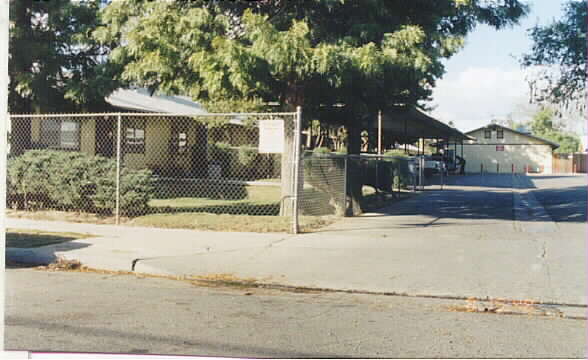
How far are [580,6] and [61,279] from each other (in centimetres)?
1263

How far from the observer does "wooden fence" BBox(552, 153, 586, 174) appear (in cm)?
5759

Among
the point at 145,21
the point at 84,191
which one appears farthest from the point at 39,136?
the point at 145,21

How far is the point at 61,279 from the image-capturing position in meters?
7.16

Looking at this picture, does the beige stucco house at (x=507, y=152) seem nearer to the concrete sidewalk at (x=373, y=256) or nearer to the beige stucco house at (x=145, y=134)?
the beige stucco house at (x=145, y=134)

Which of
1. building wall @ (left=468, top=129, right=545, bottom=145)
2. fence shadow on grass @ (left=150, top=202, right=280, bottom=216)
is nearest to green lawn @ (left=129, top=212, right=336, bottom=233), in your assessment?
fence shadow on grass @ (left=150, top=202, right=280, bottom=216)

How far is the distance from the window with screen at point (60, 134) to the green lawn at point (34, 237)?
9.42m

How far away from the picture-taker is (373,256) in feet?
28.0

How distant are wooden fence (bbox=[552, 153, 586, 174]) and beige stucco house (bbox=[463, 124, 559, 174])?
73 cm

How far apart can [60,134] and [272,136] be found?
11980mm

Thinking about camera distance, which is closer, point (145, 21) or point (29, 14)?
point (145, 21)

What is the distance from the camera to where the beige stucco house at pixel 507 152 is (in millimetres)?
57844

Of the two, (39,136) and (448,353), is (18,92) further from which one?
(448,353)

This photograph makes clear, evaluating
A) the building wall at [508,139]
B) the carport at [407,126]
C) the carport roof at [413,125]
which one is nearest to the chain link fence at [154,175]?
the carport at [407,126]

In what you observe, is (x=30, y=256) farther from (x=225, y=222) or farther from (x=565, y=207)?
(x=565, y=207)
